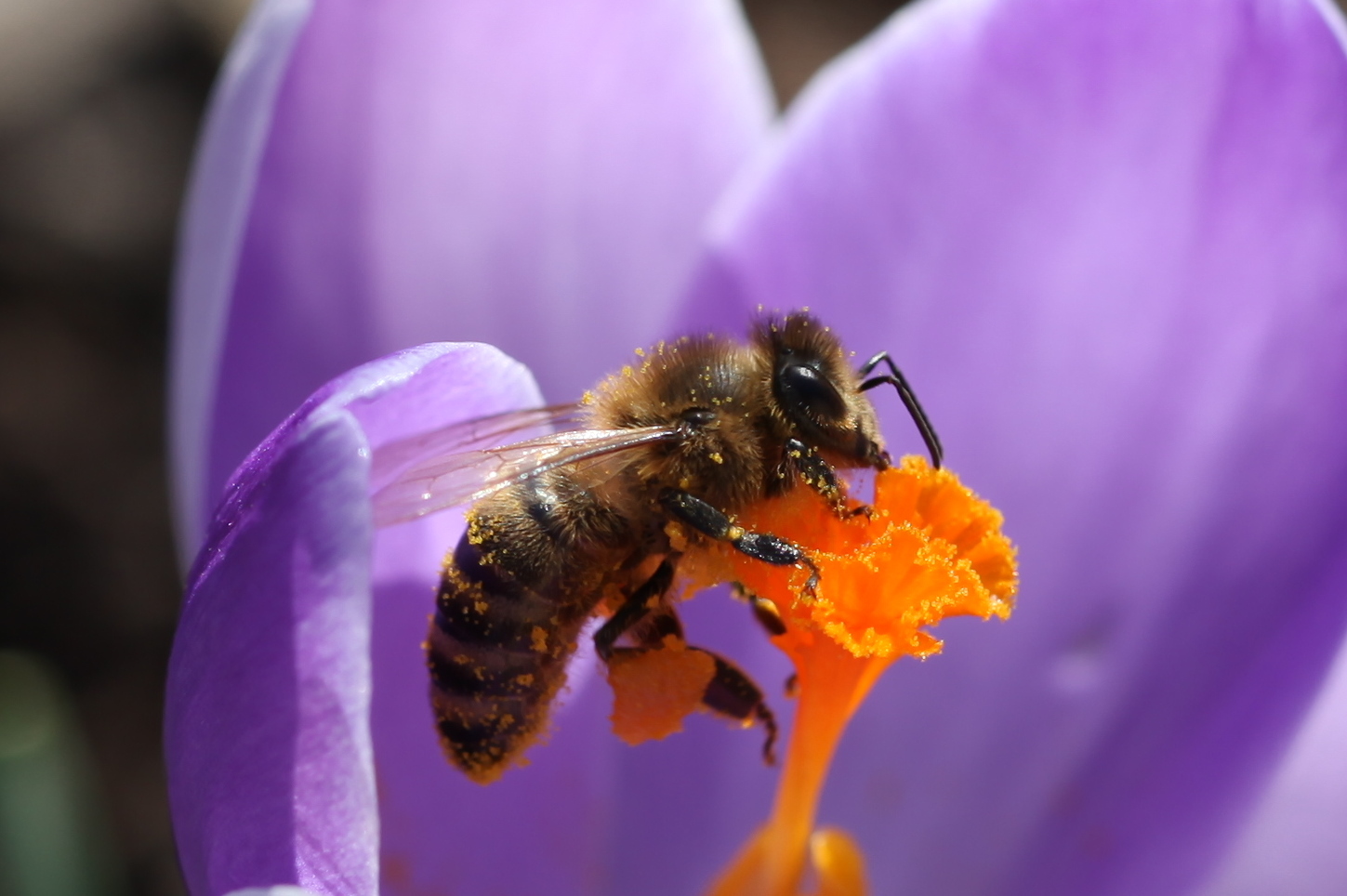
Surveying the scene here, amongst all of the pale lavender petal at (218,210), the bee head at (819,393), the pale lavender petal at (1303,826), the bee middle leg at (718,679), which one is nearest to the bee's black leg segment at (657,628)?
the bee middle leg at (718,679)

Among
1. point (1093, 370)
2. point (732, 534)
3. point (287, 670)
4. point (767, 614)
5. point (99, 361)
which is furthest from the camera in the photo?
point (99, 361)

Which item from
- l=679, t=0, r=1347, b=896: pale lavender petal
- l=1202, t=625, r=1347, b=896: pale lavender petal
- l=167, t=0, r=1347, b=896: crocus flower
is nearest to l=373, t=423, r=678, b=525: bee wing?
l=167, t=0, r=1347, b=896: crocus flower

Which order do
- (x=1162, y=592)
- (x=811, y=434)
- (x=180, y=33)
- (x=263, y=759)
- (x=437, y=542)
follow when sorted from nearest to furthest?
(x=263, y=759) < (x=811, y=434) < (x=437, y=542) < (x=1162, y=592) < (x=180, y=33)

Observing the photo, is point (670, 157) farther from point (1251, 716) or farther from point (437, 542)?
point (1251, 716)

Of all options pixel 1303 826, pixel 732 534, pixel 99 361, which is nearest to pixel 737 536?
pixel 732 534

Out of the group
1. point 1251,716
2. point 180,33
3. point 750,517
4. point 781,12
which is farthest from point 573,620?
point 781,12

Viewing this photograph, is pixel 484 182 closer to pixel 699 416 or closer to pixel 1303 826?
pixel 699 416
